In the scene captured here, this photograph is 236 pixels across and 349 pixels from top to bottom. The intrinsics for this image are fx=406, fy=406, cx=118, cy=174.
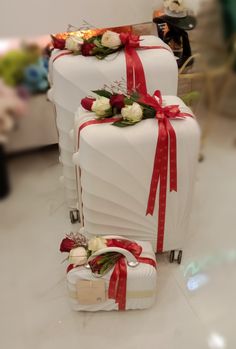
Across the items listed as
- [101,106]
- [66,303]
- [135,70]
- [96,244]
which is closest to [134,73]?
[135,70]

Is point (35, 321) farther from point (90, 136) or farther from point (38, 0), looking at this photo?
point (38, 0)

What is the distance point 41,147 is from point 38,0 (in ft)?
0.69

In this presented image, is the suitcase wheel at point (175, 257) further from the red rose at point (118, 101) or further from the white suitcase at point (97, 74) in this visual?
the red rose at point (118, 101)

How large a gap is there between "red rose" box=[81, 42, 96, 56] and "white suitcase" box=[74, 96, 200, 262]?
0.61 feet

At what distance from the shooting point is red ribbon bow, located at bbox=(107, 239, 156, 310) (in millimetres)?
1275

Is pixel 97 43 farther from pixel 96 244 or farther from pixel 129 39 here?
pixel 96 244

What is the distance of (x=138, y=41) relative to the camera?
4.33ft

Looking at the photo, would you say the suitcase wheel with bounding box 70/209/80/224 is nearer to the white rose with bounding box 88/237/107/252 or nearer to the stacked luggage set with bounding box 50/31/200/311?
the stacked luggage set with bounding box 50/31/200/311

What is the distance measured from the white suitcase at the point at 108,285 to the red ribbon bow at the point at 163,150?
0.55 feet

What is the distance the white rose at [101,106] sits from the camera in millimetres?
1218

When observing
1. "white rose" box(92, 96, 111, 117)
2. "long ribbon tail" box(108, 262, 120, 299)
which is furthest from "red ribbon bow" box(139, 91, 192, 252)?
"long ribbon tail" box(108, 262, 120, 299)

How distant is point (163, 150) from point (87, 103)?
0.93 feet

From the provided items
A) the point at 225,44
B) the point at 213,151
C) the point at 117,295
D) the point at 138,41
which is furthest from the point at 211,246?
the point at 138,41

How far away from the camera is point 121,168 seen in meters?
1.21
